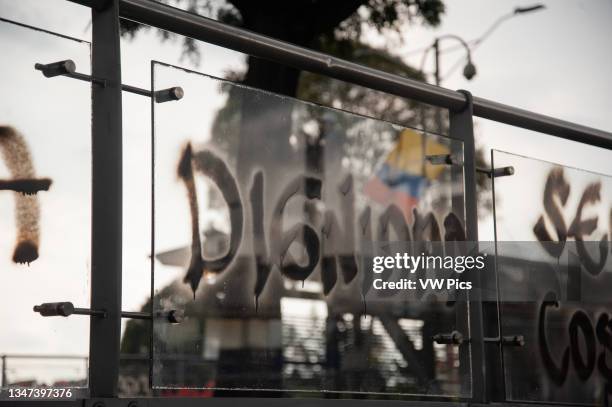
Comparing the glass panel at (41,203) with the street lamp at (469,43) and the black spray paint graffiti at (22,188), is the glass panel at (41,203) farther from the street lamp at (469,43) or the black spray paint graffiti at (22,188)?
the street lamp at (469,43)

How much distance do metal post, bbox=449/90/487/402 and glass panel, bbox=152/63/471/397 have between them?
4 cm

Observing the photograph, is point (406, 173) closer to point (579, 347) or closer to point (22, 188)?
point (579, 347)

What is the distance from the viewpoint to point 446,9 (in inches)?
614

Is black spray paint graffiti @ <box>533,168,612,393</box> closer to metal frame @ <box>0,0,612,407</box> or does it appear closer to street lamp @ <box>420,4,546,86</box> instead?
metal frame @ <box>0,0,612,407</box>

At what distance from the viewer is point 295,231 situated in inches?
140

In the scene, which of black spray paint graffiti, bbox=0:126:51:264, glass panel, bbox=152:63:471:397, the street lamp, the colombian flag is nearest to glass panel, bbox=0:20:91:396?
black spray paint graffiti, bbox=0:126:51:264

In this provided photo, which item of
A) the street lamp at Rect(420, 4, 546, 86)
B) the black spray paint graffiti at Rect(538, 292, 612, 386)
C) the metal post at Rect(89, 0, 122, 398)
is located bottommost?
the black spray paint graffiti at Rect(538, 292, 612, 386)

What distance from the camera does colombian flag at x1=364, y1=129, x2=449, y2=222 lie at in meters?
3.93

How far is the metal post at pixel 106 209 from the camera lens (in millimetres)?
2814

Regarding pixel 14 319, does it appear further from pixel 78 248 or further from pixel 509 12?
pixel 509 12

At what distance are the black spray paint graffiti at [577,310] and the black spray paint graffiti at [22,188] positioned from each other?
2277 millimetres

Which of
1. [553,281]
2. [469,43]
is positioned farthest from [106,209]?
[469,43]

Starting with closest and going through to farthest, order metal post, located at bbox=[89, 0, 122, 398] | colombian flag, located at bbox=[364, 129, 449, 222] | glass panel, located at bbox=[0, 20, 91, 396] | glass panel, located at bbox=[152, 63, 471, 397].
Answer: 1. glass panel, located at bbox=[0, 20, 91, 396]
2. metal post, located at bbox=[89, 0, 122, 398]
3. glass panel, located at bbox=[152, 63, 471, 397]
4. colombian flag, located at bbox=[364, 129, 449, 222]

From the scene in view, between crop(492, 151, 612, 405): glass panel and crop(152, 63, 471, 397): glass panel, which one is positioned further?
crop(492, 151, 612, 405): glass panel
